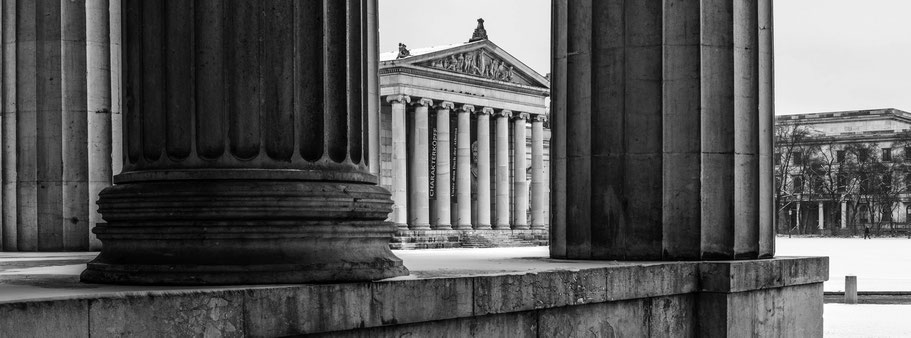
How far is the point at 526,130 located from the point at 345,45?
9188 centimetres

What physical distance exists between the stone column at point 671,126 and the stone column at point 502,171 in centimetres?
7626

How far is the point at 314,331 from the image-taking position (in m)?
7.62

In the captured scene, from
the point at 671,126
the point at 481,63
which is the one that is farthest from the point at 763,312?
the point at 481,63

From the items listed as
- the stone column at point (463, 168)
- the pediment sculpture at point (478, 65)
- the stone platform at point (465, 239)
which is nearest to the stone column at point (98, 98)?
the stone platform at point (465, 239)

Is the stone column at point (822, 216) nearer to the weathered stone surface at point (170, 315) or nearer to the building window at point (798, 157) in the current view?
the building window at point (798, 157)

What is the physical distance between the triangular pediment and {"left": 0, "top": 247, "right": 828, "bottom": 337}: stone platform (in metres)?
68.2

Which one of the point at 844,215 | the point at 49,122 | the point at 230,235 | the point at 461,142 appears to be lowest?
the point at 844,215

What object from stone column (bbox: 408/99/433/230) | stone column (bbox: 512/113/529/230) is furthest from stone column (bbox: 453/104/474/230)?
stone column (bbox: 512/113/529/230)

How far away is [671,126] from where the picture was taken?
43.2 ft

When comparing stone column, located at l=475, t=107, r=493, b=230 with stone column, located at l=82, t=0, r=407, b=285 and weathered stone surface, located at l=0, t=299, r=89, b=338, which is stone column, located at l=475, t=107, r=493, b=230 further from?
weathered stone surface, located at l=0, t=299, r=89, b=338

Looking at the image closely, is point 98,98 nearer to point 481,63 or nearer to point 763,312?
point 763,312

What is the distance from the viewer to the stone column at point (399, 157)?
8031 centimetres

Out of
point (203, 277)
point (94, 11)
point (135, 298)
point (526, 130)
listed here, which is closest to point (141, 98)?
point (203, 277)

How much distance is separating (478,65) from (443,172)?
789 cm
